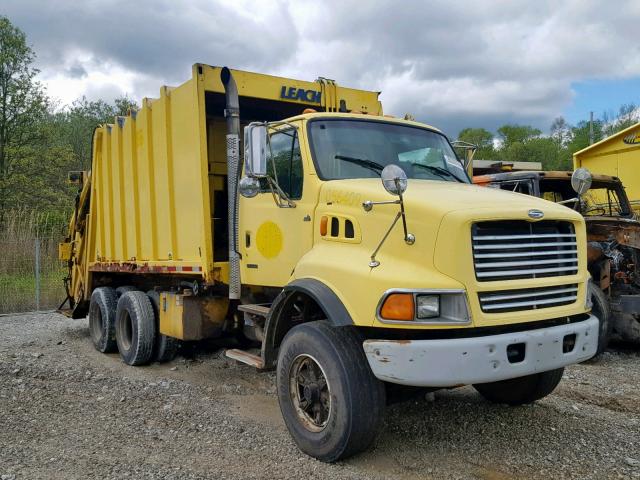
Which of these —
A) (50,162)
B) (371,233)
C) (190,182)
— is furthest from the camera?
(50,162)

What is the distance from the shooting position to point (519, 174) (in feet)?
26.8

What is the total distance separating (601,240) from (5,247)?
38.5 ft

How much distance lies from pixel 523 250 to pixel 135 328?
4.93 meters

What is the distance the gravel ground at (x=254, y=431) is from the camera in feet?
13.3

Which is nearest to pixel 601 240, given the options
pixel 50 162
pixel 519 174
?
pixel 519 174

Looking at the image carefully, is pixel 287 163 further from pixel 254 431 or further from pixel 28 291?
pixel 28 291

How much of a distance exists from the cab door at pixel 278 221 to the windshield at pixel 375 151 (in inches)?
8.3

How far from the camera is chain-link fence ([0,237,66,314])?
41.4ft

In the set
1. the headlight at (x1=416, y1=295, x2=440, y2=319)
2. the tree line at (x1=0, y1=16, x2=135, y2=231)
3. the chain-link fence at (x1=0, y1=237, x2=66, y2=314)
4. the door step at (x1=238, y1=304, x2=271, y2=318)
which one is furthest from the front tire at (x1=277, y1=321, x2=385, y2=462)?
the tree line at (x1=0, y1=16, x2=135, y2=231)

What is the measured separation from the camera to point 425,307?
12.2 feet

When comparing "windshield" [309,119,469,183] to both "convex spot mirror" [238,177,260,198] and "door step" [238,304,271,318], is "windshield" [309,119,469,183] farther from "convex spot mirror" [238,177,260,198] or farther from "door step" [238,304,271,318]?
"door step" [238,304,271,318]

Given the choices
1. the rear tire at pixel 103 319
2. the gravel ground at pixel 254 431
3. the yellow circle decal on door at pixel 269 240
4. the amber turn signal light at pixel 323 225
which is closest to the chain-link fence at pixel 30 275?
the rear tire at pixel 103 319

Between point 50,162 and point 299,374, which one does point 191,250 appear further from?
point 50,162

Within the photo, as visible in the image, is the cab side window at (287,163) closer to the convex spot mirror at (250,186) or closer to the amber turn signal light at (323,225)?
the convex spot mirror at (250,186)
